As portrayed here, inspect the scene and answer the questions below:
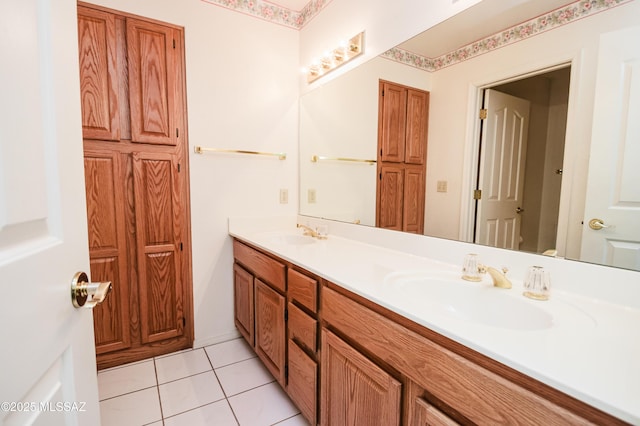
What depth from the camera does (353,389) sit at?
1.05 metres

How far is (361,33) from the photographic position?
179cm

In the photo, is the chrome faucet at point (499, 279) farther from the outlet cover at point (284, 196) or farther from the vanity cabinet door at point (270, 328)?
the outlet cover at point (284, 196)

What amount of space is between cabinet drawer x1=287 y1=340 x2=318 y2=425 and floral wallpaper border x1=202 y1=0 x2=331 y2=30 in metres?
2.23

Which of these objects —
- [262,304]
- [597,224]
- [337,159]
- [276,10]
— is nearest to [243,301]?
[262,304]

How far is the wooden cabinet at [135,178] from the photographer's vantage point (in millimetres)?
1779

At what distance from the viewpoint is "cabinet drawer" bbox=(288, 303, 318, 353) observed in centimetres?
129

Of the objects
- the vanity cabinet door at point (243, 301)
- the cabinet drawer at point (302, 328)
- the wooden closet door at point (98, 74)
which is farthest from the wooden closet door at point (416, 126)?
the wooden closet door at point (98, 74)

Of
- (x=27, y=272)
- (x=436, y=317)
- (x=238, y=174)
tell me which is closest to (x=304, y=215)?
(x=238, y=174)

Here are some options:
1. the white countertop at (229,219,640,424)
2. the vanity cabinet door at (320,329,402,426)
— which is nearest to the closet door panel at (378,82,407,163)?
the white countertop at (229,219,640,424)

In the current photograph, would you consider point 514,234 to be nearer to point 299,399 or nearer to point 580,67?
point 580,67

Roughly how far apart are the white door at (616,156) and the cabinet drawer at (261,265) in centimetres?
125

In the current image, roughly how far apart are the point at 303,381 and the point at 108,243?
4.85 feet

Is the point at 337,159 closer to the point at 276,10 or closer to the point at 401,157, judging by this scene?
the point at 401,157

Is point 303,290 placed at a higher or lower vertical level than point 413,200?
lower
